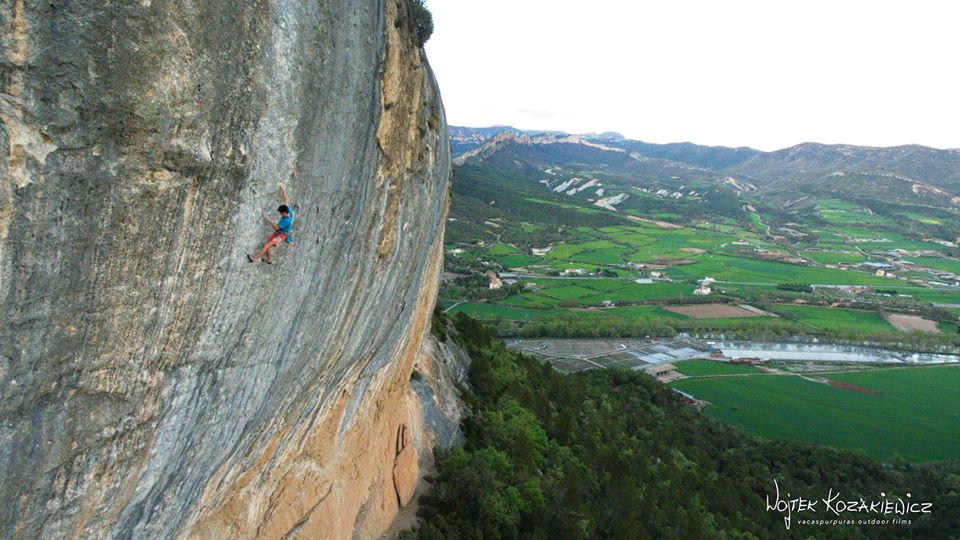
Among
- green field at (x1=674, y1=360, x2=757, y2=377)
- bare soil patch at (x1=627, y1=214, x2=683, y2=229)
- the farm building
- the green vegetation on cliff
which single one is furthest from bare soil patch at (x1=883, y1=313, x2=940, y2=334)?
bare soil patch at (x1=627, y1=214, x2=683, y2=229)

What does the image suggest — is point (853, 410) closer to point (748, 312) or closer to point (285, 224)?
point (748, 312)

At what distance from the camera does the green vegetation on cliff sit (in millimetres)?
20375

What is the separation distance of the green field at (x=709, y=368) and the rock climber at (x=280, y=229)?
65864 millimetres

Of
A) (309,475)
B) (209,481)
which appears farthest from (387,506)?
(209,481)

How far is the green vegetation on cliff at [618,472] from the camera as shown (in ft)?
66.8

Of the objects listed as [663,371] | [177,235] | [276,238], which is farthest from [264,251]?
[663,371]

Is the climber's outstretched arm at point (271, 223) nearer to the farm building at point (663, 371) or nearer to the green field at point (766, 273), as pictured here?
the farm building at point (663, 371)

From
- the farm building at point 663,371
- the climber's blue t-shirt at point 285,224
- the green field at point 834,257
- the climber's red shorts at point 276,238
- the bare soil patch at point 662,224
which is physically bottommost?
the farm building at point 663,371

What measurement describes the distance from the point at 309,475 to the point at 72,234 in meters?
8.95

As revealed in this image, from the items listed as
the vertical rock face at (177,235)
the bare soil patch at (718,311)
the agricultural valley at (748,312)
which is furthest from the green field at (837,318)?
the vertical rock face at (177,235)

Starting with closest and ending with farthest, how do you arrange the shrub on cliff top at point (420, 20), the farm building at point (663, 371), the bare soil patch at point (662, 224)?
the shrub on cliff top at point (420, 20) < the farm building at point (663, 371) < the bare soil patch at point (662, 224)

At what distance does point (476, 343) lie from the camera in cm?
3716

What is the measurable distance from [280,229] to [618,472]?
27489 millimetres

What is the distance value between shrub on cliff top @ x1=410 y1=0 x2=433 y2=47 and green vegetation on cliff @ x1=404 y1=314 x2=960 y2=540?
14136mm
